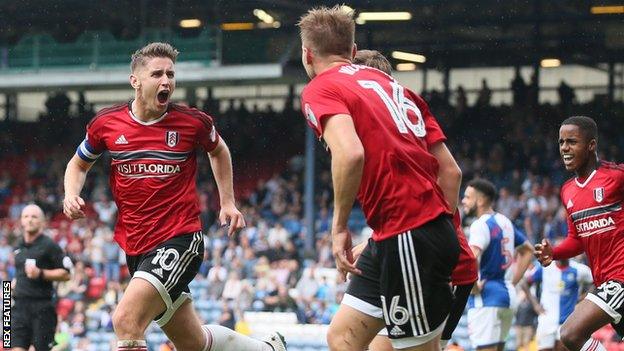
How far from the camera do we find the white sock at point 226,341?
7.87 m

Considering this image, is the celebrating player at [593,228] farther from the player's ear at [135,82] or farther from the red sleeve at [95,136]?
the red sleeve at [95,136]

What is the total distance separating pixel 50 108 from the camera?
33.7 metres

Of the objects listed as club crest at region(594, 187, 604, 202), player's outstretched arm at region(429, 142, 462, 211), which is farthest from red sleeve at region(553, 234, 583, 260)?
player's outstretched arm at region(429, 142, 462, 211)

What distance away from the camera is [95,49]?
28.9 meters

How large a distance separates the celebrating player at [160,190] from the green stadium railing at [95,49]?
64.3 ft

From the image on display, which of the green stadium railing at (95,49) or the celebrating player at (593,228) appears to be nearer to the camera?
the celebrating player at (593,228)

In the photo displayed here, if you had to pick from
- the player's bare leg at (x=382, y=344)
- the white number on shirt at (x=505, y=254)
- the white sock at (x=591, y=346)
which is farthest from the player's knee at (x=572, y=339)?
the white number on shirt at (x=505, y=254)

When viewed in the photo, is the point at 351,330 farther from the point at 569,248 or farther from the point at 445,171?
the point at 569,248

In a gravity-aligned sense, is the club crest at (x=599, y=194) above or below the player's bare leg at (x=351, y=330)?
above

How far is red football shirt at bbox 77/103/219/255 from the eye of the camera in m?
7.65

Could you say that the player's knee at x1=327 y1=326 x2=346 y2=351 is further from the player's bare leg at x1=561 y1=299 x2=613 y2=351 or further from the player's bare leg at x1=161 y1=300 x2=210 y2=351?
the player's bare leg at x1=561 y1=299 x2=613 y2=351

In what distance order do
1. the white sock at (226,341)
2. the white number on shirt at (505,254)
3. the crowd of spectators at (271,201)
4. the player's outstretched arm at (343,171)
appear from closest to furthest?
the player's outstretched arm at (343,171) → the white sock at (226,341) → the white number on shirt at (505,254) → the crowd of spectators at (271,201)

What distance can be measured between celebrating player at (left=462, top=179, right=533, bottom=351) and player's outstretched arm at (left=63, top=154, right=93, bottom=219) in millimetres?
4542

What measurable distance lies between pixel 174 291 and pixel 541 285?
27.6 ft
